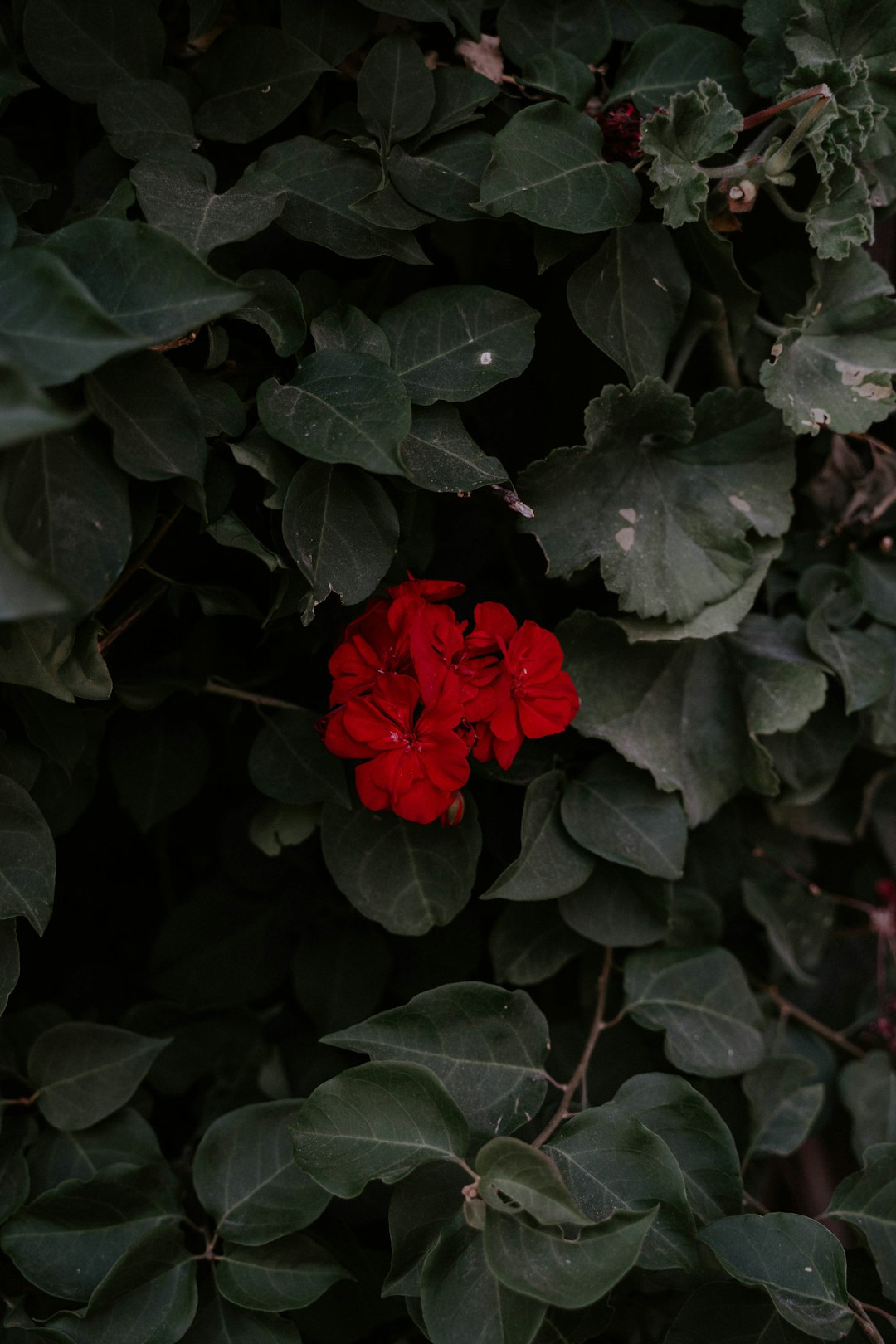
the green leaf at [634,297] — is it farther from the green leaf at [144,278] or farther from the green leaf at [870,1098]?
the green leaf at [870,1098]

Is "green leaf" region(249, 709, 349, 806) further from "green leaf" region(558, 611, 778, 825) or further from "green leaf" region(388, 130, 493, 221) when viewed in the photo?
"green leaf" region(388, 130, 493, 221)

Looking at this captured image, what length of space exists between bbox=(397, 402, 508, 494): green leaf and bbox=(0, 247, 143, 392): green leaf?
25 cm

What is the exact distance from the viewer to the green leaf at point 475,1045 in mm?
808

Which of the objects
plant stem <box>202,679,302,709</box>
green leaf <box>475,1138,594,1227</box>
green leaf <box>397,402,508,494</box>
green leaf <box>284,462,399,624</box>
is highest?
green leaf <box>397,402,508,494</box>

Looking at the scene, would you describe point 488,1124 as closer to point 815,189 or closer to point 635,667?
point 635,667

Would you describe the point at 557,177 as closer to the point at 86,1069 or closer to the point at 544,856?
the point at 544,856

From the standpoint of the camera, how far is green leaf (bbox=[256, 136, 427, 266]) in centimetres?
79

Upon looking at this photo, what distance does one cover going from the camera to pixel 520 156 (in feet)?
2.59

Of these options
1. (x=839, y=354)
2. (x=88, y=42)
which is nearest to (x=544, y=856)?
(x=839, y=354)

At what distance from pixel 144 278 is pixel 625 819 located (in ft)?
2.01

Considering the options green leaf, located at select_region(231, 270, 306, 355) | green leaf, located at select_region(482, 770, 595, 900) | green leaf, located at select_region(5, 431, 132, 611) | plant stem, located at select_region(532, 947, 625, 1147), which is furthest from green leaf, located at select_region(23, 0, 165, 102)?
plant stem, located at select_region(532, 947, 625, 1147)

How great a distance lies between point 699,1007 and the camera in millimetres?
991

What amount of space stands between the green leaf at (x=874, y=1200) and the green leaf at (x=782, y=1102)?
145mm

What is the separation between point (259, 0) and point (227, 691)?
60cm
